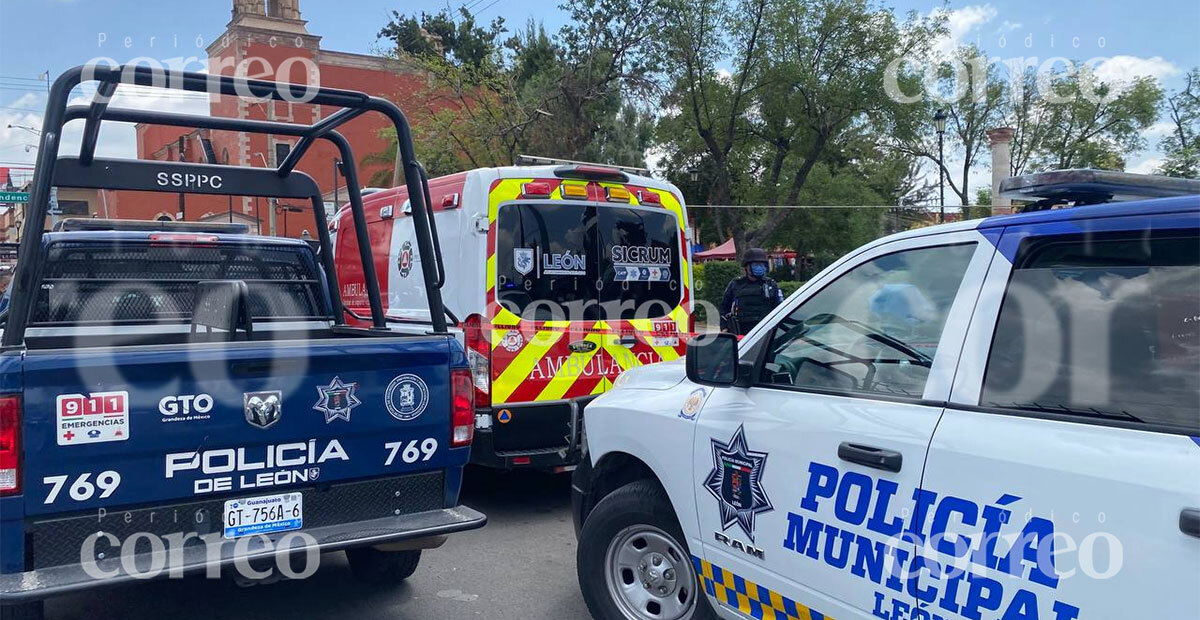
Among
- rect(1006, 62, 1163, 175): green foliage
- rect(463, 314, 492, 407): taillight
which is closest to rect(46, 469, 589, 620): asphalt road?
rect(463, 314, 492, 407): taillight

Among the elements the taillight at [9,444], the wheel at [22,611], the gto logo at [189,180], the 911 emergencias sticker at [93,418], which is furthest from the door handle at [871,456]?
the gto logo at [189,180]

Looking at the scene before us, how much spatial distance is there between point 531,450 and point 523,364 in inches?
24.2

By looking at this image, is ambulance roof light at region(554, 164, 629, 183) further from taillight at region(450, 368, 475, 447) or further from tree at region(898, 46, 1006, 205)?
tree at region(898, 46, 1006, 205)

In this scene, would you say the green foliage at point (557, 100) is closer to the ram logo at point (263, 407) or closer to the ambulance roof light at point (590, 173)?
the ambulance roof light at point (590, 173)

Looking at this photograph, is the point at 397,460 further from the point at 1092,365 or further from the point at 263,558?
Result: the point at 1092,365

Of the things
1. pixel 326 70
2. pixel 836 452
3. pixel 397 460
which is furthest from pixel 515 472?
pixel 326 70

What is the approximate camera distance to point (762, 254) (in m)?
8.20

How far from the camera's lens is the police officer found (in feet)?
27.1

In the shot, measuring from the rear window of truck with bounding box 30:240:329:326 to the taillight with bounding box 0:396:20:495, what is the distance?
207cm

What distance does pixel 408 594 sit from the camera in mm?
4551

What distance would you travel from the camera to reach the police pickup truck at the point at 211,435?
3076mm

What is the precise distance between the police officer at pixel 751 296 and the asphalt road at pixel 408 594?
344cm

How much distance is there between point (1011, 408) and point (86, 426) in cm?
304

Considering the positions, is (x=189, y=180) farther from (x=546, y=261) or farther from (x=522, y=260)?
(x=546, y=261)
